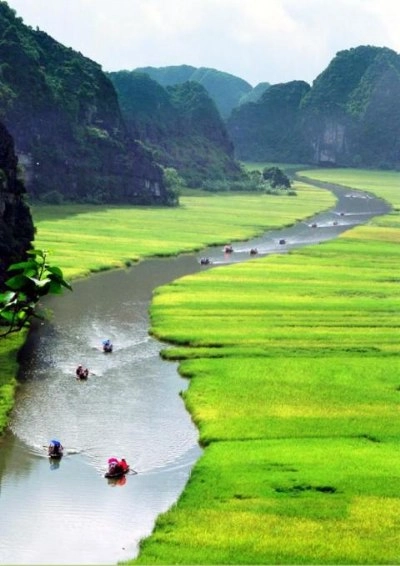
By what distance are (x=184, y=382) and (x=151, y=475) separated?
37.3ft

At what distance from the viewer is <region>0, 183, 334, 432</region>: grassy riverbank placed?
79000 mm

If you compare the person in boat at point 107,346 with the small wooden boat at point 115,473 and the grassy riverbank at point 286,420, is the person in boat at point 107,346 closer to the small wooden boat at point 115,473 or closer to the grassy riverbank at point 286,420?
the grassy riverbank at point 286,420

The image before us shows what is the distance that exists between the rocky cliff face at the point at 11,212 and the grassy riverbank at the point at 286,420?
10.5m

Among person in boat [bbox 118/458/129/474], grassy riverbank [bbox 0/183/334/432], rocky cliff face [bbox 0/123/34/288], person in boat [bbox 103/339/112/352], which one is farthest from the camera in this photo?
grassy riverbank [bbox 0/183/334/432]

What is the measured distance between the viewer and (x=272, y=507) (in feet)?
89.3

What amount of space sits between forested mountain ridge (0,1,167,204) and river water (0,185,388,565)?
79444 millimetres

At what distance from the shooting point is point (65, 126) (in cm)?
14138

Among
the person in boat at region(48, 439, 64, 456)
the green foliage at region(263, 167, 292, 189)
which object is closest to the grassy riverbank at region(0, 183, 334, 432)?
the person in boat at region(48, 439, 64, 456)

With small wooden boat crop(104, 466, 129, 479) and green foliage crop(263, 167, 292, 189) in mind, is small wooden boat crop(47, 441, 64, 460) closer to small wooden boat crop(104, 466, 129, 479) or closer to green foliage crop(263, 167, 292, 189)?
small wooden boat crop(104, 466, 129, 479)

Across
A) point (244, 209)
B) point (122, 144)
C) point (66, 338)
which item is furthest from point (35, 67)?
point (66, 338)

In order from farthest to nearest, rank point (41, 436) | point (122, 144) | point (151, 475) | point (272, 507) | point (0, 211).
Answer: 1. point (122, 144)
2. point (0, 211)
3. point (41, 436)
4. point (151, 475)
5. point (272, 507)

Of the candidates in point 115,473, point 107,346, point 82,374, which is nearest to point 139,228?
point 107,346

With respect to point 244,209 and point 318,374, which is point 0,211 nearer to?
point 318,374

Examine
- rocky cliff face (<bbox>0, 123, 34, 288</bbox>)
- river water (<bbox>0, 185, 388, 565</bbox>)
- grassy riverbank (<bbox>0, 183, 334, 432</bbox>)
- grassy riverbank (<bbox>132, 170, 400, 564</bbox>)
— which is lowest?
river water (<bbox>0, 185, 388, 565</bbox>)
